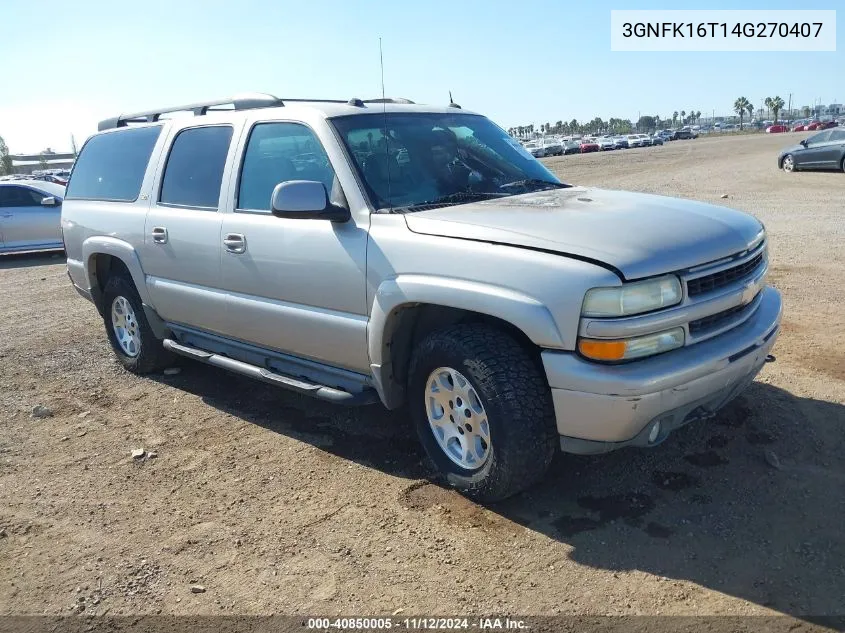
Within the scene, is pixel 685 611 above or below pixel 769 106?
below

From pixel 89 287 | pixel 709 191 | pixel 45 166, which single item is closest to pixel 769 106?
pixel 45 166

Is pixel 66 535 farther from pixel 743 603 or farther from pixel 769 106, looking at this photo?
pixel 769 106

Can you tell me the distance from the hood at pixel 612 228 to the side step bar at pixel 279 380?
1.03 meters

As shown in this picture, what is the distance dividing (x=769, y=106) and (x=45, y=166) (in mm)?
116511

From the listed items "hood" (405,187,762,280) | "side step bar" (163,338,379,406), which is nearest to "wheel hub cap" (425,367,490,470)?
"side step bar" (163,338,379,406)

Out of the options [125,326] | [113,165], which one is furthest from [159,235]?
[125,326]

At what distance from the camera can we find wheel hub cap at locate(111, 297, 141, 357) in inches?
233

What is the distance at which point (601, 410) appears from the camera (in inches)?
118

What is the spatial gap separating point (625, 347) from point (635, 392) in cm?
19

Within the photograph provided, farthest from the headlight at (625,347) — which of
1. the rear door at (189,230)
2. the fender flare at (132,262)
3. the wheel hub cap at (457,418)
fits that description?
the fender flare at (132,262)

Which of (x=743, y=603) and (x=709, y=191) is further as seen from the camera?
(x=709, y=191)

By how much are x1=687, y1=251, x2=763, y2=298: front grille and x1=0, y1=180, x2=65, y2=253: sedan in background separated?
42.1ft

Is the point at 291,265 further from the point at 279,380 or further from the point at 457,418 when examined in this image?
the point at 457,418

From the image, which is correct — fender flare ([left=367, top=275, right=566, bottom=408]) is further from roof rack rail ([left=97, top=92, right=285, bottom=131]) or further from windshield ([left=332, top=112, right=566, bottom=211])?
roof rack rail ([left=97, top=92, right=285, bottom=131])
